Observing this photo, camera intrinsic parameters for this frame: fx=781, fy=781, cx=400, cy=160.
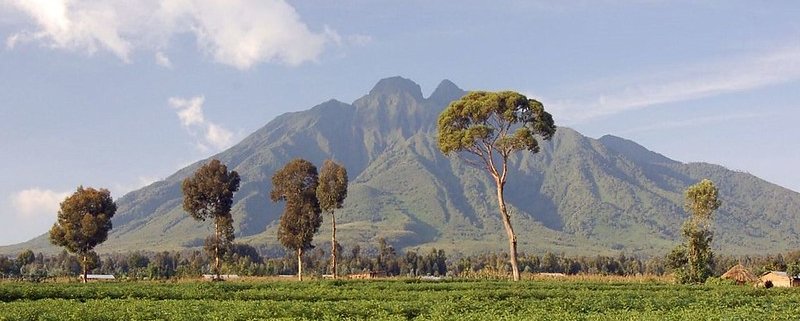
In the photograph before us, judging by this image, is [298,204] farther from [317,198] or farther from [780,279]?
[780,279]

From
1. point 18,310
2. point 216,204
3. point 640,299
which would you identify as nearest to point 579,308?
point 640,299

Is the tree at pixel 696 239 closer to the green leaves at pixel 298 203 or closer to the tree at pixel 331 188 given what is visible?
the tree at pixel 331 188

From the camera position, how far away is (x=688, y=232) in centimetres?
7350

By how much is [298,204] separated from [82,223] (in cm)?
2125

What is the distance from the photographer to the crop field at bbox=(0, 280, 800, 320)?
2720 centimetres

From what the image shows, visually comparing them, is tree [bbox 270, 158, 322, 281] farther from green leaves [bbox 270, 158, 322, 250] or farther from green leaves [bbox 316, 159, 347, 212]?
green leaves [bbox 316, 159, 347, 212]

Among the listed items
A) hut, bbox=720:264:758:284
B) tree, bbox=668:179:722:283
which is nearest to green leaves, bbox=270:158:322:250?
tree, bbox=668:179:722:283

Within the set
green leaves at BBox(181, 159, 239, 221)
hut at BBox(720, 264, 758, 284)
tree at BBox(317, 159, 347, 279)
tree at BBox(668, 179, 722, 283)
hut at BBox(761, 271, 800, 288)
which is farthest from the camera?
hut at BBox(761, 271, 800, 288)

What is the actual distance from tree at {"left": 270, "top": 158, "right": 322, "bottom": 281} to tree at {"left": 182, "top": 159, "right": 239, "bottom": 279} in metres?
4.85

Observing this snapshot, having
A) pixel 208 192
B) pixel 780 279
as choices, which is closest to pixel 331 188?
pixel 208 192

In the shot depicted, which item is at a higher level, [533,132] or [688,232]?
[533,132]

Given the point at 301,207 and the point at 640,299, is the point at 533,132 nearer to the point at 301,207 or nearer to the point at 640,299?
the point at 301,207

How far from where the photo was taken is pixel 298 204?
249ft

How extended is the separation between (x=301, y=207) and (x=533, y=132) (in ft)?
79.1
